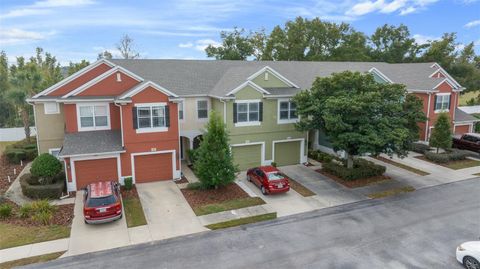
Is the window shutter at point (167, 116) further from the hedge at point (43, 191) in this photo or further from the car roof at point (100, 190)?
the hedge at point (43, 191)

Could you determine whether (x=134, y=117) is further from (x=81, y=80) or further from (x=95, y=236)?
(x=95, y=236)

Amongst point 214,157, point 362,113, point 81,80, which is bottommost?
point 214,157

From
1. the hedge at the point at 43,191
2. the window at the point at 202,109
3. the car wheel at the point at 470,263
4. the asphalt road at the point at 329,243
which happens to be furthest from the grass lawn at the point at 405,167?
the hedge at the point at 43,191

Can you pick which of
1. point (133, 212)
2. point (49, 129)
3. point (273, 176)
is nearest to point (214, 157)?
point (273, 176)

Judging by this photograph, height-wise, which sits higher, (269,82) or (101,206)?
(269,82)

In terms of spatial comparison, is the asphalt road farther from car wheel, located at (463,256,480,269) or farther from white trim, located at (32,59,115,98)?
white trim, located at (32,59,115,98)

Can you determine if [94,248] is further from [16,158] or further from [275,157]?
[16,158]
